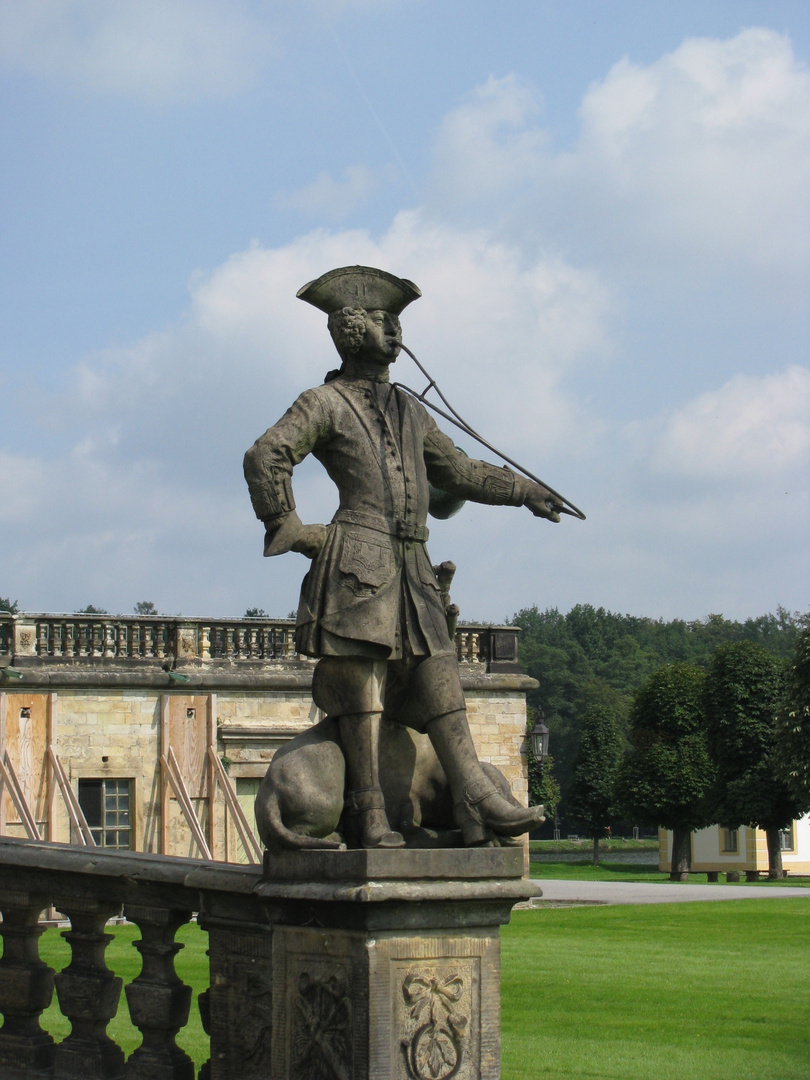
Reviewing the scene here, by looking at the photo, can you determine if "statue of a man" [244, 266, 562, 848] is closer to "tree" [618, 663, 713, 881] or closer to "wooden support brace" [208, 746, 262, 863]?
"wooden support brace" [208, 746, 262, 863]

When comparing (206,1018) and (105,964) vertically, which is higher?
(105,964)

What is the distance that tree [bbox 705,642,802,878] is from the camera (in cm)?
4122

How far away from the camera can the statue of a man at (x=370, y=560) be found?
4637mm

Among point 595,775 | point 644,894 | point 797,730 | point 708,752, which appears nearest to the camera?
point 644,894

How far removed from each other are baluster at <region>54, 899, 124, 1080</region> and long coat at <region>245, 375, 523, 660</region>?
4.50ft

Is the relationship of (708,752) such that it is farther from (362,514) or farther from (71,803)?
(362,514)

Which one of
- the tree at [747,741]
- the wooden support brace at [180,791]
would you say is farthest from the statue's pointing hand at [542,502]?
the tree at [747,741]

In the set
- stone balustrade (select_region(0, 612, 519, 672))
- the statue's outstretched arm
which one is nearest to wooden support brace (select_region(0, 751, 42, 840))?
stone balustrade (select_region(0, 612, 519, 672))

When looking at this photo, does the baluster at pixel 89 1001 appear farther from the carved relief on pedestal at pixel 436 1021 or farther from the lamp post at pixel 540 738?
the lamp post at pixel 540 738

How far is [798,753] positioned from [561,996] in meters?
26.2

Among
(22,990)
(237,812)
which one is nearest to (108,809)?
(237,812)

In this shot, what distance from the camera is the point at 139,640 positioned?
22.9 meters

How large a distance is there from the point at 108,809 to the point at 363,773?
18527 millimetres

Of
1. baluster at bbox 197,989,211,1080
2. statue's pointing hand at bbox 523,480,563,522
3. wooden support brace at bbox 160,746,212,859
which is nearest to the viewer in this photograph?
baluster at bbox 197,989,211,1080
